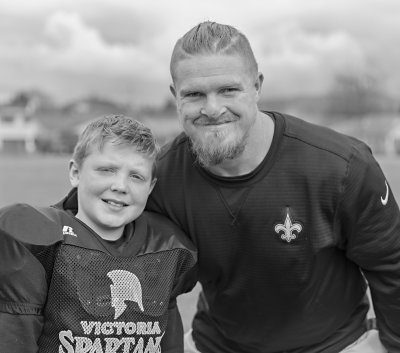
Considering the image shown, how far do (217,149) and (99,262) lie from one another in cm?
74

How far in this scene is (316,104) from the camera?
75875 mm

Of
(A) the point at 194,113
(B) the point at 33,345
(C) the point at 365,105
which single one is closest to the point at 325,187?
(A) the point at 194,113

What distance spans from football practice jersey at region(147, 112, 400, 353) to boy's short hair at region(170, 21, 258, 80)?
427 mm

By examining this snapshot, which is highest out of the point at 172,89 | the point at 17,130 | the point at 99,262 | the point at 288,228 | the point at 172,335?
the point at 17,130

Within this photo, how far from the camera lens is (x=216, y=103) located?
9.73 ft

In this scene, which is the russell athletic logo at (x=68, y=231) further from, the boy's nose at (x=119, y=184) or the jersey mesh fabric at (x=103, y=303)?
the boy's nose at (x=119, y=184)

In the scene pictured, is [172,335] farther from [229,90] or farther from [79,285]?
[229,90]

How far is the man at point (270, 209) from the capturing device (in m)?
3.01

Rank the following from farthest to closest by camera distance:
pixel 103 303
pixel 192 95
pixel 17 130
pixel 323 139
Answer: pixel 17 130 → pixel 323 139 → pixel 192 95 → pixel 103 303

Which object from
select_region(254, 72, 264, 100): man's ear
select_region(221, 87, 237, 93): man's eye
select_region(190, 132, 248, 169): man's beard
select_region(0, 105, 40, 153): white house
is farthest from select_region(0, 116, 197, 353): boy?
select_region(0, 105, 40, 153): white house

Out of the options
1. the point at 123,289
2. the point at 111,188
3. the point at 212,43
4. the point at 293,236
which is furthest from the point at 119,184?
the point at 293,236

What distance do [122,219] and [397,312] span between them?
1.41 m

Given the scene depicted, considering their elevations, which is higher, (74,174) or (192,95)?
(192,95)

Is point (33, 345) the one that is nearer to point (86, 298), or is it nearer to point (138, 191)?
point (86, 298)
